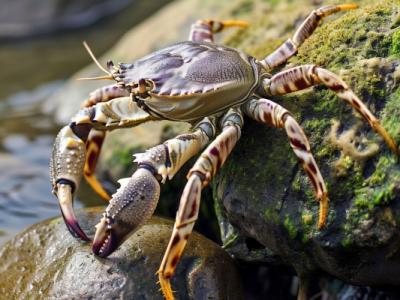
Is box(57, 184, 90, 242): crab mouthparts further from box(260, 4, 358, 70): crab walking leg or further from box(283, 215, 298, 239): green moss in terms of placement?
box(260, 4, 358, 70): crab walking leg

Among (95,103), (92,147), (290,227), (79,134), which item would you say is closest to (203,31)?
(95,103)

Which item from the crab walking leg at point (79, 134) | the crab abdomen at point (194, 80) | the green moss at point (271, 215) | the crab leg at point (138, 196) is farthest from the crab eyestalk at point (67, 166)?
the green moss at point (271, 215)

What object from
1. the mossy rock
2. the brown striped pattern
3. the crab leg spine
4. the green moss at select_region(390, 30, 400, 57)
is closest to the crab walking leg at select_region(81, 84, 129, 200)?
the brown striped pattern

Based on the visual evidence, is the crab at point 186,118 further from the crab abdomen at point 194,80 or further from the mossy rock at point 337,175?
the mossy rock at point 337,175

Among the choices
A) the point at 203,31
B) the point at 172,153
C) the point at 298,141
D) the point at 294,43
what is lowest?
the point at 172,153

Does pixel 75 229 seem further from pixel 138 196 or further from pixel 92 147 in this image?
pixel 92 147
